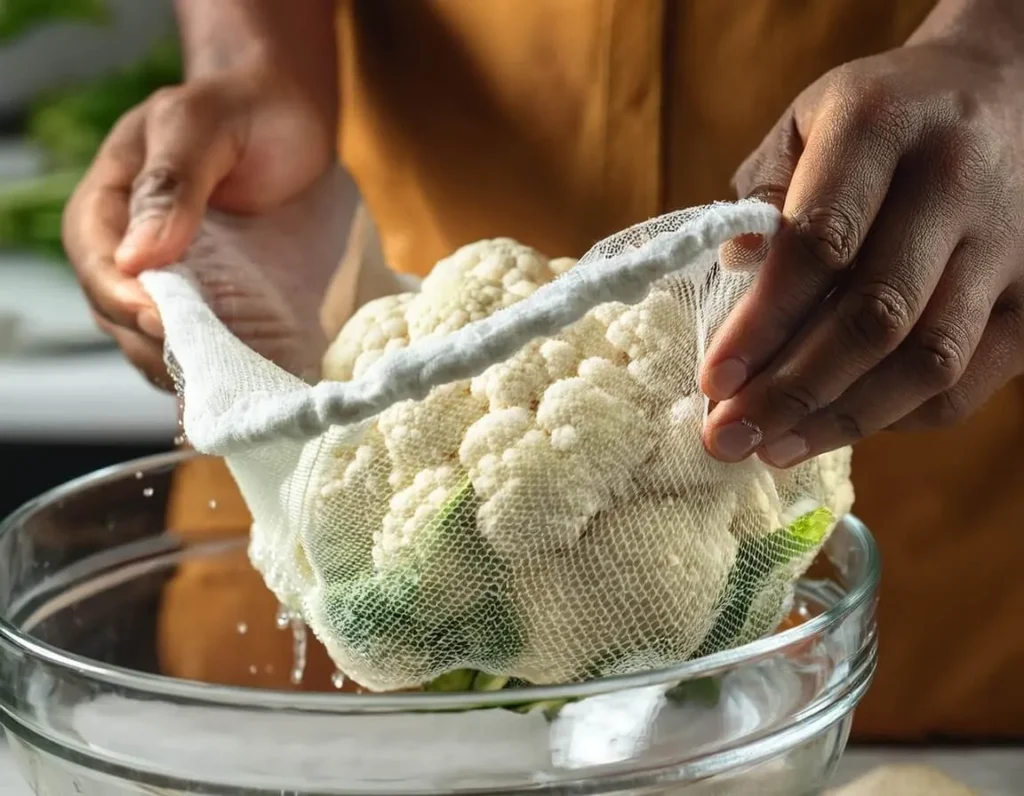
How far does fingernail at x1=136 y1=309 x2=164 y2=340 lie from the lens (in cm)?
62

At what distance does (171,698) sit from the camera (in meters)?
0.41

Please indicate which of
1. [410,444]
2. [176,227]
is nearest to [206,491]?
[176,227]

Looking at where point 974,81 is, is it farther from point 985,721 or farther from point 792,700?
point 985,721

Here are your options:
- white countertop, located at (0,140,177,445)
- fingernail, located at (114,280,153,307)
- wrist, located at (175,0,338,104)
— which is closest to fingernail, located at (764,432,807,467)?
fingernail, located at (114,280,153,307)

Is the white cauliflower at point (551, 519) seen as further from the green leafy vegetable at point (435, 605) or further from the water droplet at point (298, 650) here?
the water droplet at point (298, 650)

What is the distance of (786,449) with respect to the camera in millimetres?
455

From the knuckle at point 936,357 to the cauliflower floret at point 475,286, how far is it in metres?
0.17

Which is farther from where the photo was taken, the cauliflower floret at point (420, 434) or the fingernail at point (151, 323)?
the fingernail at point (151, 323)

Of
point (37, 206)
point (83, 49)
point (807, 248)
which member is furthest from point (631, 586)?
point (83, 49)

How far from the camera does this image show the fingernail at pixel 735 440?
0.45m

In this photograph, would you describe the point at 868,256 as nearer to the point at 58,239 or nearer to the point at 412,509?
the point at 412,509

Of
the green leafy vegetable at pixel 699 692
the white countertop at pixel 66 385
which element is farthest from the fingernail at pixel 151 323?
the white countertop at pixel 66 385

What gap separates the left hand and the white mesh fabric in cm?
2

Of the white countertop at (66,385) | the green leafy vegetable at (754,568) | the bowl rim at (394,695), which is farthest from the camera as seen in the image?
the white countertop at (66,385)
